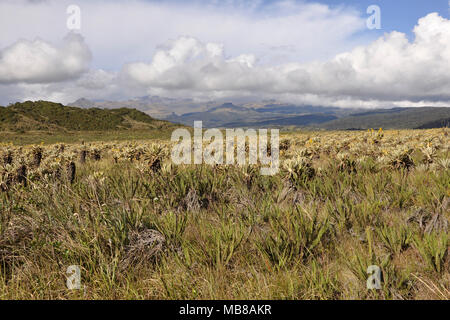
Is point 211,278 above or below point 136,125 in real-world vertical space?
below

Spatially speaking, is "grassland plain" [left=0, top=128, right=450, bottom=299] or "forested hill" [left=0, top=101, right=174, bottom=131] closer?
"grassland plain" [left=0, top=128, right=450, bottom=299]

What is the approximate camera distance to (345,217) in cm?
387

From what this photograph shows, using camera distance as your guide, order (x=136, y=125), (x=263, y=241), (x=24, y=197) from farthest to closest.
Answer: (x=136, y=125)
(x=24, y=197)
(x=263, y=241)

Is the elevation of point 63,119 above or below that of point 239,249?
Result: above

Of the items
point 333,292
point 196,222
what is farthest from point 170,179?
point 333,292

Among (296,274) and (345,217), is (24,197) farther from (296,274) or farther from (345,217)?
(345,217)

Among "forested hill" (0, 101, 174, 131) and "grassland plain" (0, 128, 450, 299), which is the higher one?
"forested hill" (0, 101, 174, 131)

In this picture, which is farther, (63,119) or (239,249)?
(63,119)

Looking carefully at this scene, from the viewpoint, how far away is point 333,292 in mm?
2516
